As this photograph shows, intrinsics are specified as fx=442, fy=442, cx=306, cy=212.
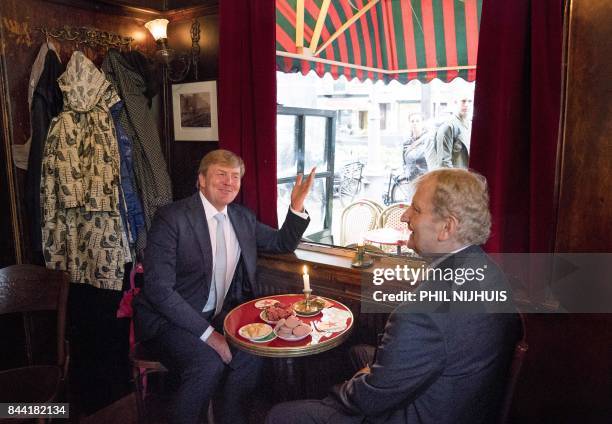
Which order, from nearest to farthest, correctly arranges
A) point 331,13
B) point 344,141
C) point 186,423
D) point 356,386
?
point 356,386
point 186,423
point 331,13
point 344,141

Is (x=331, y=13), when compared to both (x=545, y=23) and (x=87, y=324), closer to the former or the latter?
(x=545, y=23)

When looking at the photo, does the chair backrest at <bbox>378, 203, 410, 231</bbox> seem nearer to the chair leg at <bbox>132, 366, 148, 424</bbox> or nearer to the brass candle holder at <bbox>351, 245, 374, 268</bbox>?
the brass candle holder at <bbox>351, 245, 374, 268</bbox>

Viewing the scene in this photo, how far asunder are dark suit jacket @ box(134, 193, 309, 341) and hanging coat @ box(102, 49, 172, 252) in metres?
0.56

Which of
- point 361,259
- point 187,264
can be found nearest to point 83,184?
point 187,264

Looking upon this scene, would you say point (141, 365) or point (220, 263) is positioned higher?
point (220, 263)

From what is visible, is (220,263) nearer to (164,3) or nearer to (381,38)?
(164,3)

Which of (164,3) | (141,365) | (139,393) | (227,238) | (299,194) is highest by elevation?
(164,3)

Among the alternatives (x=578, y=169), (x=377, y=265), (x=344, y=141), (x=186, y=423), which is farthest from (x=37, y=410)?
(x=344, y=141)

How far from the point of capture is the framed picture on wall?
10.0 ft

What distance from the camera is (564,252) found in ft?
6.32

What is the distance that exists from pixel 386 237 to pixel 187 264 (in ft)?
5.47

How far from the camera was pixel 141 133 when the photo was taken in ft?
9.53

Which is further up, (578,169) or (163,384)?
(578,169)

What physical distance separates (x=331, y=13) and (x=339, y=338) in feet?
11.2
